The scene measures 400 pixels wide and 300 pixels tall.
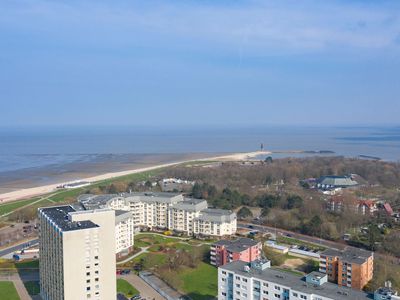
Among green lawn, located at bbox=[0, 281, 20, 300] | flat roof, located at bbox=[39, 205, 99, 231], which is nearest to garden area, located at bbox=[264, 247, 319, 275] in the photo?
flat roof, located at bbox=[39, 205, 99, 231]

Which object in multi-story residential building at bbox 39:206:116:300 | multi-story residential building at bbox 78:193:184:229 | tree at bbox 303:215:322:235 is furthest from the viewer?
multi-story residential building at bbox 78:193:184:229

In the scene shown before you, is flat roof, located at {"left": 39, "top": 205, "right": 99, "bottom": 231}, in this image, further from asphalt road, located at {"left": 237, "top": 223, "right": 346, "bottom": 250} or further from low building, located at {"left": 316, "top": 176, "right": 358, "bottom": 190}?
low building, located at {"left": 316, "top": 176, "right": 358, "bottom": 190}

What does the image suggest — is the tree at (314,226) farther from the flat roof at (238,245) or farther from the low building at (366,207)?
the flat roof at (238,245)

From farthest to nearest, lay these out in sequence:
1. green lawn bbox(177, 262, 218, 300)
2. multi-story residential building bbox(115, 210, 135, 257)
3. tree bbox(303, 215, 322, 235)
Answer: tree bbox(303, 215, 322, 235), multi-story residential building bbox(115, 210, 135, 257), green lawn bbox(177, 262, 218, 300)

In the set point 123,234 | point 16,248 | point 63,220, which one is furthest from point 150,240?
point 63,220

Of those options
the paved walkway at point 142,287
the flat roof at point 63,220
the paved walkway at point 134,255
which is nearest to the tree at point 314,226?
the paved walkway at point 134,255

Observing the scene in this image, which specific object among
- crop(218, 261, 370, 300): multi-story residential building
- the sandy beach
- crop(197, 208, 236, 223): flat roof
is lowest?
the sandy beach

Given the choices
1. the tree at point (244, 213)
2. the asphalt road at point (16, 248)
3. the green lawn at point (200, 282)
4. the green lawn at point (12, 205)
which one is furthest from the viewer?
the green lawn at point (12, 205)
